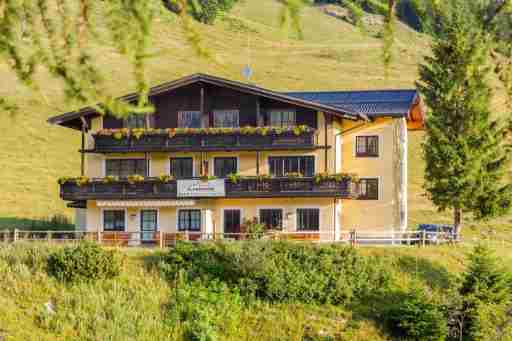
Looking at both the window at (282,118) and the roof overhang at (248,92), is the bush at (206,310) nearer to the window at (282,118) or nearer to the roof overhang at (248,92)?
the roof overhang at (248,92)

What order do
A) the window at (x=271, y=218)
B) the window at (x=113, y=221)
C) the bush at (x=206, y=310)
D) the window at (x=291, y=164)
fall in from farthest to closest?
the window at (x=113, y=221) < the window at (x=291, y=164) < the window at (x=271, y=218) < the bush at (x=206, y=310)

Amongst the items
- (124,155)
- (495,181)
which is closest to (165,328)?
(124,155)

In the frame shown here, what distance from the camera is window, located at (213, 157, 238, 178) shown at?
156 ft

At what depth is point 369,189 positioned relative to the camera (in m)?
50.0

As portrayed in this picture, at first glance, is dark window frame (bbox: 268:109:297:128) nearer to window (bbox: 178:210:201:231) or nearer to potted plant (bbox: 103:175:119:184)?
window (bbox: 178:210:201:231)

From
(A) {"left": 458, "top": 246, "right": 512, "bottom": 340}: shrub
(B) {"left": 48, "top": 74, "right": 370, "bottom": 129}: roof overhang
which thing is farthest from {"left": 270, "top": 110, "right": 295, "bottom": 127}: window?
(A) {"left": 458, "top": 246, "right": 512, "bottom": 340}: shrub

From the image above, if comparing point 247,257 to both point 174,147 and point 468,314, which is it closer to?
point 468,314

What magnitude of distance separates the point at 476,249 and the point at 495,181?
1146 cm

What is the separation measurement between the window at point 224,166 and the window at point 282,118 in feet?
8.13

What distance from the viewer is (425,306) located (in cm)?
3481

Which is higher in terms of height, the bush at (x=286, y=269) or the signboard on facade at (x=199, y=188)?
the signboard on facade at (x=199, y=188)

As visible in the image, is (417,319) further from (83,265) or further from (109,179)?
(109,179)

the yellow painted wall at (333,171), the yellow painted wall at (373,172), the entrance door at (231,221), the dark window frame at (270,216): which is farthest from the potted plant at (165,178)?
the yellow painted wall at (373,172)

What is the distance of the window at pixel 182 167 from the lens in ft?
157
